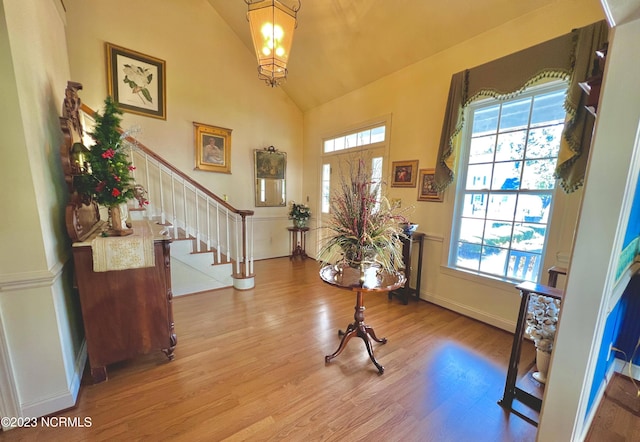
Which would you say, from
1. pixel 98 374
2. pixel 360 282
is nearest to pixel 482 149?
pixel 360 282

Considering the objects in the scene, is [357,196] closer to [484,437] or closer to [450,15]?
[484,437]

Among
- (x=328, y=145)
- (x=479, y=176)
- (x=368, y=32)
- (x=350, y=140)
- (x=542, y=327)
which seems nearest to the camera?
(x=542, y=327)

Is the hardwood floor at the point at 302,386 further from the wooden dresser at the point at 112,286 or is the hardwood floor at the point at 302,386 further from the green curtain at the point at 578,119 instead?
the green curtain at the point at 578,119

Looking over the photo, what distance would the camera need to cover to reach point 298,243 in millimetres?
5250

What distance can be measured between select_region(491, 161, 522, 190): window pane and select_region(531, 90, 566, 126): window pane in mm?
394

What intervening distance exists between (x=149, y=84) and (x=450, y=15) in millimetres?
4001

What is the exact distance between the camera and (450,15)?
241cm

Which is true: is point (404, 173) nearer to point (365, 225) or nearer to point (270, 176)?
point (365, 225)

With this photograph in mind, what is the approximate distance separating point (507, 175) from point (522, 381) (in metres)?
1.81

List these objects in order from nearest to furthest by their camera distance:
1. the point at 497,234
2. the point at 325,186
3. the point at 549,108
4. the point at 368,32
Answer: the point at 549,108, the point at 497,234, the point at 368,32, the point at 325,186

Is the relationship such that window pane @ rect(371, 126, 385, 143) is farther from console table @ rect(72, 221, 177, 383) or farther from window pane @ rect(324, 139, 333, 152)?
console table @ rect(72, 221, 177, 383)

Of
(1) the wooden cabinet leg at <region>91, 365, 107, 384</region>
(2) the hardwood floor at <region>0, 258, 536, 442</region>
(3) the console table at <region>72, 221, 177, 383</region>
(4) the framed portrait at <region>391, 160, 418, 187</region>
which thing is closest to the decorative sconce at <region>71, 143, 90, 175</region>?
(3) the console table at <region>72, 221, 177, 383</region>

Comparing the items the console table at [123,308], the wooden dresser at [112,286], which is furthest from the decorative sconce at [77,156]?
the console table at [123,308]

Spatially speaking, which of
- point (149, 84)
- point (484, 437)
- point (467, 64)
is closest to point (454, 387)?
point (484, 437)
